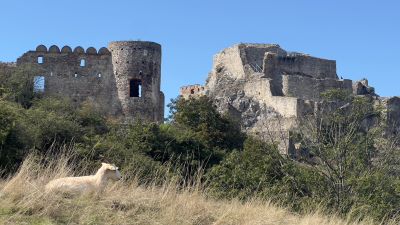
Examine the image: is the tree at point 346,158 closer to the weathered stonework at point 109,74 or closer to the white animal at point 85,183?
the white animal at point 85,183

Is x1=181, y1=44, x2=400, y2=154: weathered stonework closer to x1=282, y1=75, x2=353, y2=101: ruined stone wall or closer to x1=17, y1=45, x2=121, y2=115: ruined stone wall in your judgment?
x1=282, y1=75, x2=353, y2=101: ruined stone wall

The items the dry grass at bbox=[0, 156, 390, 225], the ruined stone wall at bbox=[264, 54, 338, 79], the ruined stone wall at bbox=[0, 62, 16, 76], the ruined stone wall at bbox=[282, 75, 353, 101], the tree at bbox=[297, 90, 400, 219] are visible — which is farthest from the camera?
the ruined stone wall at bbox=[264, 54, 338, 79]

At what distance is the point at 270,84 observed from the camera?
38.7m

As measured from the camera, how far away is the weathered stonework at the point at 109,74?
32.0 metres

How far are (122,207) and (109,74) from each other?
25486 mm

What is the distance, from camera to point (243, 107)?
38562 millimetres

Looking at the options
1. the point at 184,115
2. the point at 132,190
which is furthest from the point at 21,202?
the point at 184,115

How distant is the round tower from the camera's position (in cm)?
3183

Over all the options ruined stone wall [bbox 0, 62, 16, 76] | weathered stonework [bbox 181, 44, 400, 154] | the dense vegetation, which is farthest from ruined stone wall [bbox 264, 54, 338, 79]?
ruined stone wall [bbox 0, 62, 16, 76]

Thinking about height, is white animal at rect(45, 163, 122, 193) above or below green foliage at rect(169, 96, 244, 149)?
below

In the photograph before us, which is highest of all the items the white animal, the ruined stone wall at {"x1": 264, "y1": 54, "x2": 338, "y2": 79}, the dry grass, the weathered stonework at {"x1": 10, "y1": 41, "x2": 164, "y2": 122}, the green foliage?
the ruined stone wall at {"x1": 264, "y1": 54, "x2": 338, "y2": 79}

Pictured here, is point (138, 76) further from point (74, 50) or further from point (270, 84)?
point (270, 84)

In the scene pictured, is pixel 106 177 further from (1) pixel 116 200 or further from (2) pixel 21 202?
(2) pixel 21 202

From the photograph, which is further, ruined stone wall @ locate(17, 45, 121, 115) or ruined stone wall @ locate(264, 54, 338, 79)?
ruined stone wall @ locate(264, 54, 338, 79)
